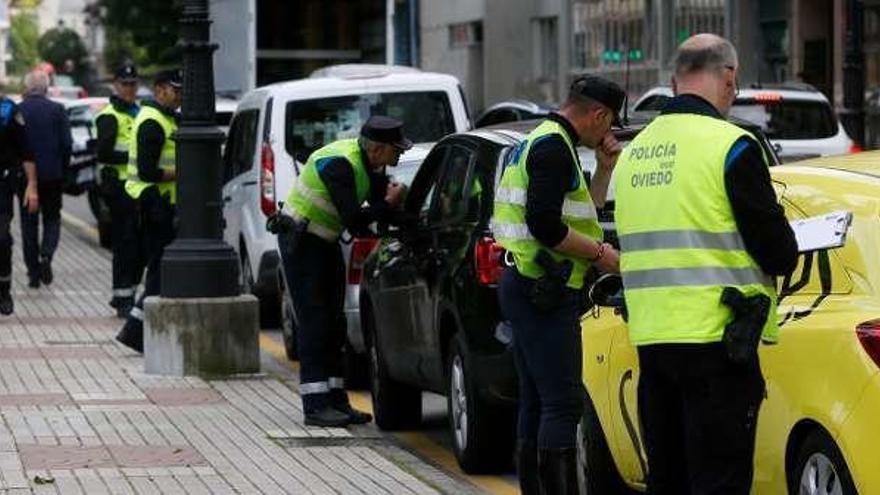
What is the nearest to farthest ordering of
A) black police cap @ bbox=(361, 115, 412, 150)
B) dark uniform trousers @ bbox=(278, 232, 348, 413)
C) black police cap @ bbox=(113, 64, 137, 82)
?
black police cap @ bbox=(361, 115, 412, 150)
dark uniform trousers @ bbox=(278, 232, 348, 413)
black police cap @ bbox=(113, 64, 137, 82)

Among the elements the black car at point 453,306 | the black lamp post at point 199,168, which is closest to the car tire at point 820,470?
the black car at point 453,306

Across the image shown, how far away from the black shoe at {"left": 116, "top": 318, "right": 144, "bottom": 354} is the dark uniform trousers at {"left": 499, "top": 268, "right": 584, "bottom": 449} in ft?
23.9

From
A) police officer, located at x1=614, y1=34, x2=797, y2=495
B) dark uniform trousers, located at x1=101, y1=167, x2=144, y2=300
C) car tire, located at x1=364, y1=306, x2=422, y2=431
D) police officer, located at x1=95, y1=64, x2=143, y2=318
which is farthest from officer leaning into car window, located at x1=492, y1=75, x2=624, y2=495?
police officer, located at x1=95, y1=64, x2=143, y2=318

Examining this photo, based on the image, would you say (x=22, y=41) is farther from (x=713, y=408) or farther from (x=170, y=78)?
(x=713, y=408)

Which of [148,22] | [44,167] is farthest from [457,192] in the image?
[148,22]

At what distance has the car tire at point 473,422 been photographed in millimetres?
10859

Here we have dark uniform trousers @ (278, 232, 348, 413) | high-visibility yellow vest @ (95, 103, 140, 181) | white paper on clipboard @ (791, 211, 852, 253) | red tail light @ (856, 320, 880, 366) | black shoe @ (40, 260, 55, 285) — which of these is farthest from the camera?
black shoe @ (40, 260, 55, 285)

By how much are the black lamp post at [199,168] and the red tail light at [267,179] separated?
6.80ft

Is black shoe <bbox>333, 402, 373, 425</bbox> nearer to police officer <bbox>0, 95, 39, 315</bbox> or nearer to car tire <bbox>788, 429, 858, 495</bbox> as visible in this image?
car tire <bbox>788, 429, 858, 495</bbox>

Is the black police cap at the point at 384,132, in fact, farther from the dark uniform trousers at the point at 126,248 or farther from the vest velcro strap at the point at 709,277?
the dark uniform trousers at the point at 126,248

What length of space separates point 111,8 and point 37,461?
5151 cm

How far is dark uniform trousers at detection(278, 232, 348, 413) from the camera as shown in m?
12.5

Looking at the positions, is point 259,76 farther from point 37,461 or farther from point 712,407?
point 712,407

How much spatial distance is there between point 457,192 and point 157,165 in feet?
19.1
